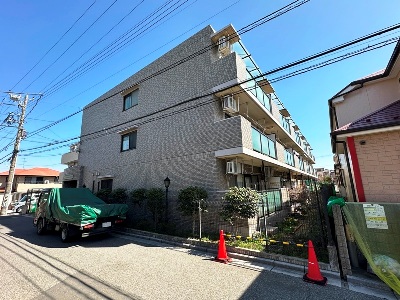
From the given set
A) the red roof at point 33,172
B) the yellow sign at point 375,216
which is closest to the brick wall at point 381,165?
the yellow sign at point 375,216

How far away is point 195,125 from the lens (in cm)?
1023

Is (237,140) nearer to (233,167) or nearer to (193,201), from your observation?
(233,167)

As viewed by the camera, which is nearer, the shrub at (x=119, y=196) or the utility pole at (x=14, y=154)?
the shrub at (x=119, y=196)

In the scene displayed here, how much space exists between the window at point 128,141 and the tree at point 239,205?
844 cm

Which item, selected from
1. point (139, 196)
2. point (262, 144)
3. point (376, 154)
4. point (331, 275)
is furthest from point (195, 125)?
point (331, 275)

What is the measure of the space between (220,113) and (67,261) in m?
8.21

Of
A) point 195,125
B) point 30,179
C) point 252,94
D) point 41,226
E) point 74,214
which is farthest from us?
point 30,179

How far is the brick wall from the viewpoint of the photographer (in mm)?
5066

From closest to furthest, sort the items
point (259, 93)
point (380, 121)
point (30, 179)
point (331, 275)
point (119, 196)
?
point (331, 275) < point (380, 121) < point (259, 93) < point (119, 196) < point (30, 179)

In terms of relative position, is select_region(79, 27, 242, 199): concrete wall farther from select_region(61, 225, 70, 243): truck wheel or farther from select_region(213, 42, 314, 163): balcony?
select_region(61, 225, 70, 243): truck wheel

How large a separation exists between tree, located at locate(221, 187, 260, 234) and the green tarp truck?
16.5 feet

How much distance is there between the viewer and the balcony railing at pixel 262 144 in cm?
949

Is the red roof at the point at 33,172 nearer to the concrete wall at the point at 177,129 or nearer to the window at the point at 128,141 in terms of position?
the concrete wall at the point at 177,129

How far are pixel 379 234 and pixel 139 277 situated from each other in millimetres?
5374
